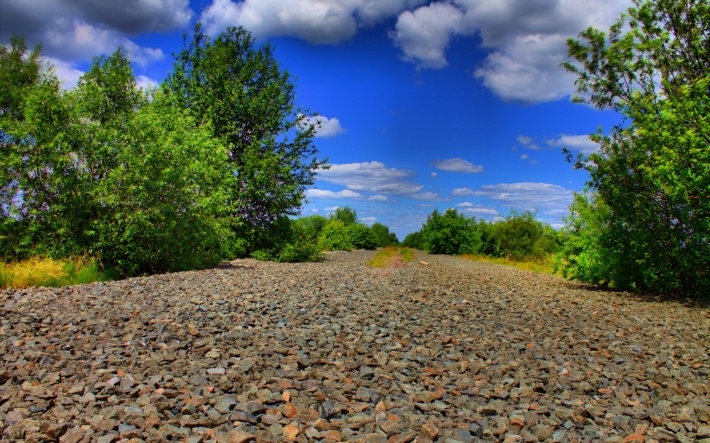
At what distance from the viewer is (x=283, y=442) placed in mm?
3078

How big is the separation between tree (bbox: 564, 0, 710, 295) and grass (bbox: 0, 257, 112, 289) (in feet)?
44.5

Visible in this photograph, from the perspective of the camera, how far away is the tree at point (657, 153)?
10688mm

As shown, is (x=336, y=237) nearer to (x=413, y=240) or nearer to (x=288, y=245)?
(x=288, y=245)

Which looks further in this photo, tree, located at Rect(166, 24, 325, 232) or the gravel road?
tree, located at Rect(166, 24, 325, 232)

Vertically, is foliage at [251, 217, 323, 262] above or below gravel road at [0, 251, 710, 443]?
above

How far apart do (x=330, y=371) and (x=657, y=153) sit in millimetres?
10727

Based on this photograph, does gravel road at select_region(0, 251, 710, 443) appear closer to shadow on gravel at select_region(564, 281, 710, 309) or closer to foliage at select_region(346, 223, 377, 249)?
shadow on gravel at select_region(564, 281, 710, 309)

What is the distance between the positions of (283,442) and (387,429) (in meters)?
0.79

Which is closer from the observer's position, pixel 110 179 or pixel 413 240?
pixel 110 179

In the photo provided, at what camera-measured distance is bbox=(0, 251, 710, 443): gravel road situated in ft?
11.0

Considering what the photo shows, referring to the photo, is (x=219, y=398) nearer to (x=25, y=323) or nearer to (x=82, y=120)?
(x=25, y=323)

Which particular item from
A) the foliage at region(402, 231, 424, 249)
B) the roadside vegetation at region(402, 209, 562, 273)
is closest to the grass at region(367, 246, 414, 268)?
the roadside vegetation at region(402, 209, 562, 273)

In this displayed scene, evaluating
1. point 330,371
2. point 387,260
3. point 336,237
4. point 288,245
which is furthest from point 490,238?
point 330,371

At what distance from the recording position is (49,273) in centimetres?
991
